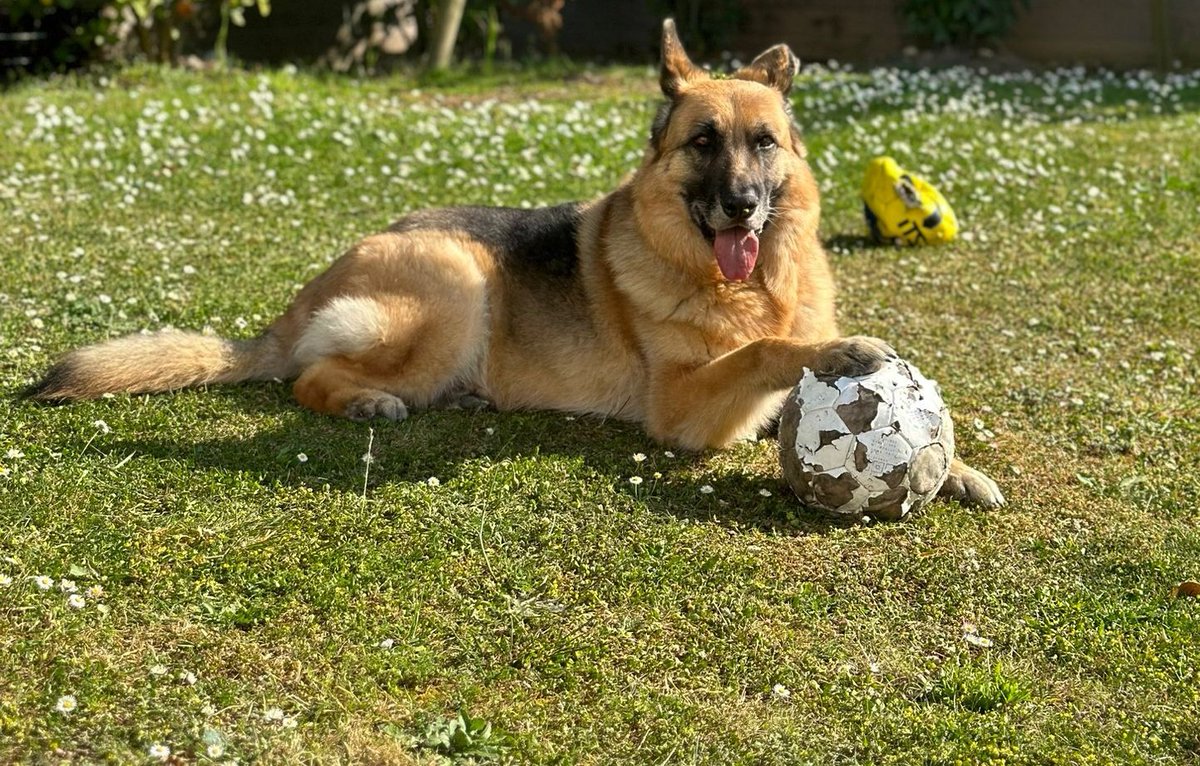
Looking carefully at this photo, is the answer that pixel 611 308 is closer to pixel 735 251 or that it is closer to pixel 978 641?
pixel 735 251

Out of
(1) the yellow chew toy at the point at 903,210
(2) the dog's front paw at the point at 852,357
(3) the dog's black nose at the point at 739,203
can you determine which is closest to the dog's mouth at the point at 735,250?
(3) the dog's black nose at the point at 739,203

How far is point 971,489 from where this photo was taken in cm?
483

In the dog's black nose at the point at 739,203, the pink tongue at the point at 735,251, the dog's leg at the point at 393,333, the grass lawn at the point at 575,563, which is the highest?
the dog's black nose at the point at 739,203

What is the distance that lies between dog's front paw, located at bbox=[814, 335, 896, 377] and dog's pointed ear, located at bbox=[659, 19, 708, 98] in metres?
1.55

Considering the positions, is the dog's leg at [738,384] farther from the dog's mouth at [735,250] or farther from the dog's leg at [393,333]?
the dog's leg at [393,333]

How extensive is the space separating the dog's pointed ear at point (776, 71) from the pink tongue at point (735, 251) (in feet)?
2.78

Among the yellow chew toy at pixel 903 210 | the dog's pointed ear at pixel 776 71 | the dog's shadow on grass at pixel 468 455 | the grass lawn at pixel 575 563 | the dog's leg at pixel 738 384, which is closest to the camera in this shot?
the grass lawn at pixel 575 563

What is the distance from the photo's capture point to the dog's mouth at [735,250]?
16.9ft

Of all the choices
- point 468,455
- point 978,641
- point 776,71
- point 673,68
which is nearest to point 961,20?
point 776,71

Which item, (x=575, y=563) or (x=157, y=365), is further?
(x=157, y=365)

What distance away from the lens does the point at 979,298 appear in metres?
7.61

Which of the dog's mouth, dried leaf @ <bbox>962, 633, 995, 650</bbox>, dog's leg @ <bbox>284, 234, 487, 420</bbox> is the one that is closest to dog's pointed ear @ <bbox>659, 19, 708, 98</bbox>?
the dog's mouth

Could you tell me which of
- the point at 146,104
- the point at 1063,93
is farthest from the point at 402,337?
the point at 1063,93

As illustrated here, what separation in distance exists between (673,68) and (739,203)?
925mm
